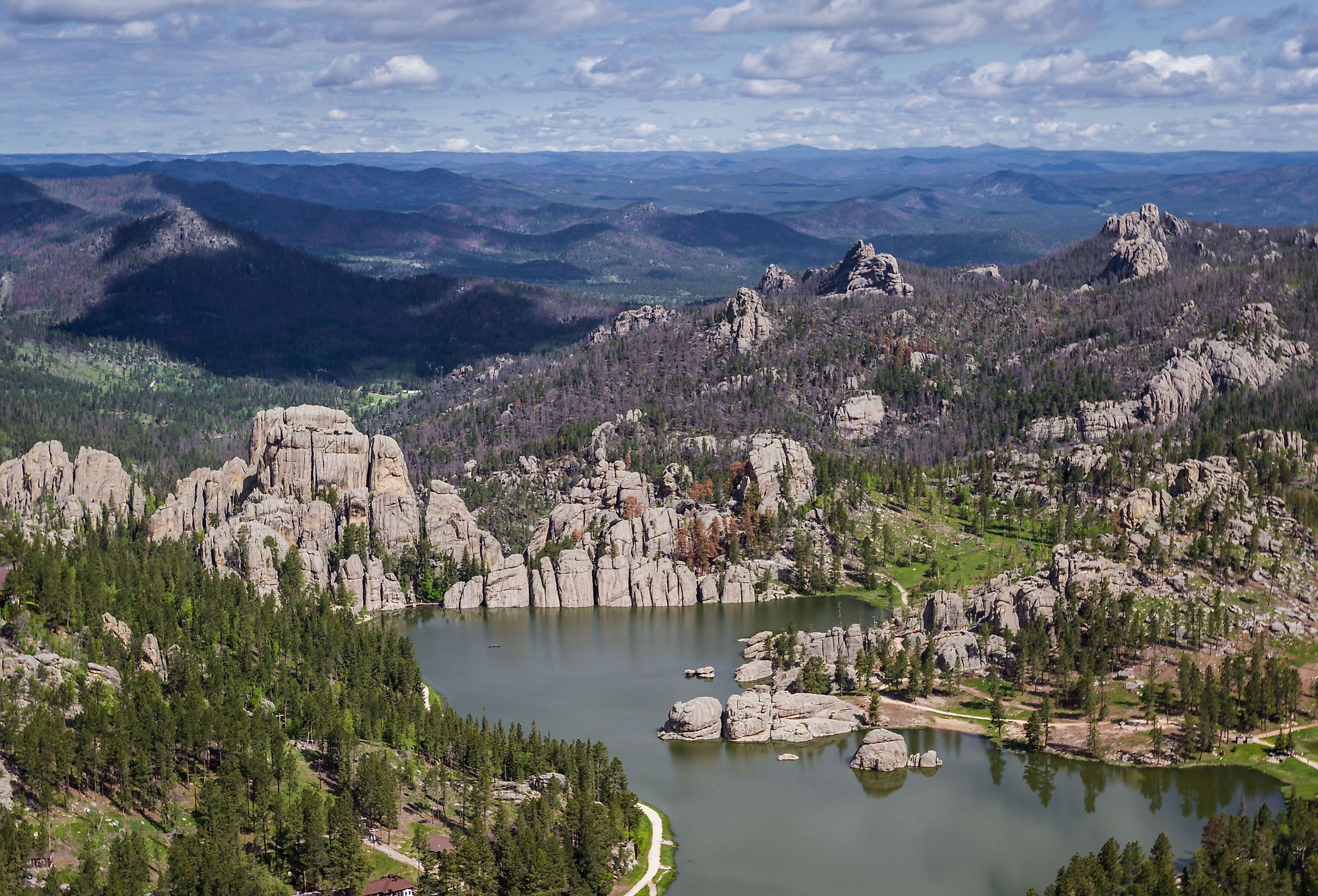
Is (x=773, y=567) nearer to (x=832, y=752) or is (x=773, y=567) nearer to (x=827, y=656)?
(x=827, y=656)

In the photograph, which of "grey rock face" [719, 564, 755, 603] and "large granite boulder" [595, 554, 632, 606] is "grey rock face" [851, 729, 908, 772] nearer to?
"grey rock face" [719, 564, 755, 603]

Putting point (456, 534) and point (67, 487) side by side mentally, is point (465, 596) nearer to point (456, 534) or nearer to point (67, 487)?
point (456, 534)

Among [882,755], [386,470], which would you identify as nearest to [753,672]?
[882,755]

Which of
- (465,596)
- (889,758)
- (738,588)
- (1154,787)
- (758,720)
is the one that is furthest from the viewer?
(465,596)

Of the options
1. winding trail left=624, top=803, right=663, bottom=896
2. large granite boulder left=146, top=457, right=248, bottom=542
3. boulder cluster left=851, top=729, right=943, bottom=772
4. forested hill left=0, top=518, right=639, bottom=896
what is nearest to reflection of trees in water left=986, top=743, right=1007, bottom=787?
→ boulder cluster left=851, top=729, right=943, bottom=772

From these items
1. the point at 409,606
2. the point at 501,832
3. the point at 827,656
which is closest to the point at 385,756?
the point at 501,832

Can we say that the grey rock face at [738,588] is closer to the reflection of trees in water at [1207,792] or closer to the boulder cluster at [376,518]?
the boulder cluster at [376,518]
